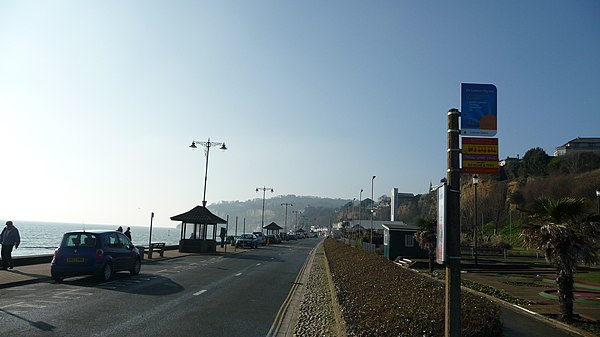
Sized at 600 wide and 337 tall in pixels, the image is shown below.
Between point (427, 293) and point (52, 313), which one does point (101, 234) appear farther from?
point (427, 293)

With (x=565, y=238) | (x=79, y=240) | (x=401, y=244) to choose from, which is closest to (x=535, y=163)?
(x=401, y=244)

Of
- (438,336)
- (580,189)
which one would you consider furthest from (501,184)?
(438,336)

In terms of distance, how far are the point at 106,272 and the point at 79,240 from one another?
4.94 ft

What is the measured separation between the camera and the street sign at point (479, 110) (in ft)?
20.8

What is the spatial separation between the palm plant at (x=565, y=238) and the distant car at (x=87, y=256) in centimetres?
1391

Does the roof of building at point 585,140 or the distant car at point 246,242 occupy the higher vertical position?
the roof of building at point 585,140

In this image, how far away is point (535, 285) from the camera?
68.0 feet

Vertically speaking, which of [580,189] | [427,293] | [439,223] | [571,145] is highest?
[571,145]

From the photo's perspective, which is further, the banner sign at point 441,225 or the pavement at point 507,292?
the pavement at point 507,292

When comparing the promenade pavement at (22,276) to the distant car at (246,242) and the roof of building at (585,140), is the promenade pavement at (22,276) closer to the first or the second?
the distant car at (246,242)

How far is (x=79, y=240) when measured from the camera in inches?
700

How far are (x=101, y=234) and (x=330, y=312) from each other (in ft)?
32.3

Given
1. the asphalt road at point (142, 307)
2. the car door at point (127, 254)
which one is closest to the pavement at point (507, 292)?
the asphalt road at point (142, 307)

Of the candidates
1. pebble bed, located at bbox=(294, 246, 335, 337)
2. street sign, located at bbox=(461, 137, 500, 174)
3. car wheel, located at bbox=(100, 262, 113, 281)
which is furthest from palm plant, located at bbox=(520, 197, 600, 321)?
car wheel, located at bbox=(100, 262, 113, 281)
